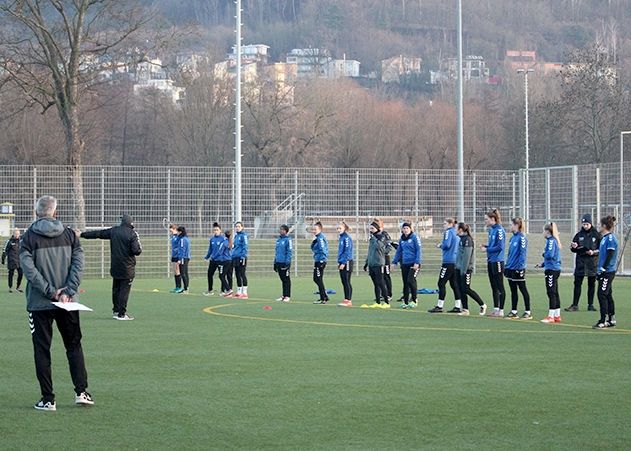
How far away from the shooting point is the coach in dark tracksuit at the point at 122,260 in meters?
22.3

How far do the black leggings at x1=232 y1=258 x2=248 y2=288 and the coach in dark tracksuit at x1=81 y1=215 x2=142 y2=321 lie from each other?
24.1 feet

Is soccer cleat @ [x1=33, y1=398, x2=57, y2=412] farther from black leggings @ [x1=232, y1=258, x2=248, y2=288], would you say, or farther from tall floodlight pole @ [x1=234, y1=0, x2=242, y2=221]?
tall floodlight pole @ [x1=234, y1=0, x2=242, y2=221]

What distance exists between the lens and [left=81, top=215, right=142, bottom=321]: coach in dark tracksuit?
2228cm

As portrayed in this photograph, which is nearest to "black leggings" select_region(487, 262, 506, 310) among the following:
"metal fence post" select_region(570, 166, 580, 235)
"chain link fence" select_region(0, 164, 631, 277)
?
"chain link fence" select_region(0, 164, 631, 277)

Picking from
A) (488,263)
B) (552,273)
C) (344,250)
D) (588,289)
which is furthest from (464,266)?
(344,250)

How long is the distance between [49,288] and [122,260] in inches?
469

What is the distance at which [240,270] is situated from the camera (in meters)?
30.5

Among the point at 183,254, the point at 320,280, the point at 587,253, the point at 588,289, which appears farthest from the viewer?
the point at 183,254

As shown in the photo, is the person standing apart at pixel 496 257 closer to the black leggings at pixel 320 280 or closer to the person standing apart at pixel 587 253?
the person standing apart at pixel 587 253

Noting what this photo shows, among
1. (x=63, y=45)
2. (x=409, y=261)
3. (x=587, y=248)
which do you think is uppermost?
(x=63, y=45)

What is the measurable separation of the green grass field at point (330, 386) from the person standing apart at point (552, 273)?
0.32 m

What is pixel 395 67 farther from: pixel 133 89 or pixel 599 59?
pixel 599 59

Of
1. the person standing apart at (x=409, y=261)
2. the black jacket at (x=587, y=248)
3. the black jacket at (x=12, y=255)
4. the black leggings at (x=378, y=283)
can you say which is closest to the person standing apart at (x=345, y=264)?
the black leggings at (x=378, y=283)

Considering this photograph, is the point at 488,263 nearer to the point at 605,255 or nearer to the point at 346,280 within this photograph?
the point at 605,255
